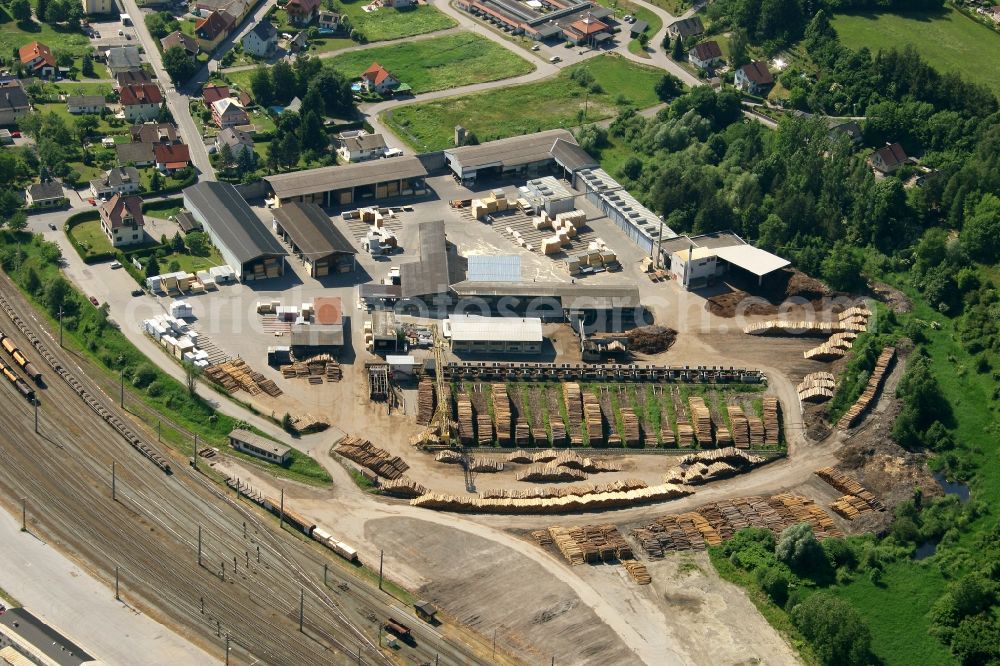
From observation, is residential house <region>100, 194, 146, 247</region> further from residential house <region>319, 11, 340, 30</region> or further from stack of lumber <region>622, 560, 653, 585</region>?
stack of lumber <region>622, 560, 653, 585</region>

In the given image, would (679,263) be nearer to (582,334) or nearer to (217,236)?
(582,334)

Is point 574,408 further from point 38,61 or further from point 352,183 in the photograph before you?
point 38,61

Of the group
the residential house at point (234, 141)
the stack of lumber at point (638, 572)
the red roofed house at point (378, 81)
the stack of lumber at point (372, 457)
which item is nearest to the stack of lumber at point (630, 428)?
the stack of lumber at point (638, 572)

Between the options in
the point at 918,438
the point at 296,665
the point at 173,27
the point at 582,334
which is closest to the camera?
the point at 296,665

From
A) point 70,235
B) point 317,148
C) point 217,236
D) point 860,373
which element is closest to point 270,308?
point 217,236

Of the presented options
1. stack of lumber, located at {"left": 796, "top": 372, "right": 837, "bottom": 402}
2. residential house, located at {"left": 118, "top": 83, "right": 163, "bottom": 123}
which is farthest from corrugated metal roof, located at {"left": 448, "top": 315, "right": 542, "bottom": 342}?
residential house, located at {"left": 118, "top": 83, "right": 163, "bottom": 123}
